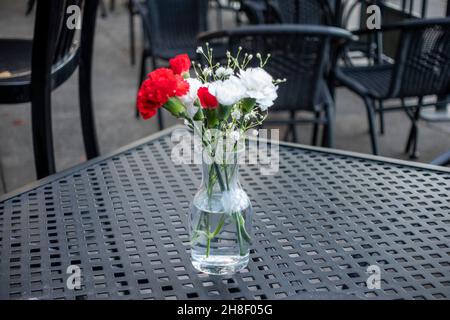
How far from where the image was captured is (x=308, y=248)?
137cm

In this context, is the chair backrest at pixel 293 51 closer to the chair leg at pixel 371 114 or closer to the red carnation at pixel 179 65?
the chair leg at pixel 371 114

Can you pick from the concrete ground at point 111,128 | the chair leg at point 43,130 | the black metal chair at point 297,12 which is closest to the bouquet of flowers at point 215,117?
the chair leg at point 43,130

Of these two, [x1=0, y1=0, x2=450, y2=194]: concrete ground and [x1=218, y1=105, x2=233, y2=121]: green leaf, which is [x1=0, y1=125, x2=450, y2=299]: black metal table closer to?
[x1=218, y1=105, x2=233, y2=121]: green leaf

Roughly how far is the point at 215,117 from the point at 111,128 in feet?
9.89

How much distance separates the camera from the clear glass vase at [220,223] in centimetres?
125

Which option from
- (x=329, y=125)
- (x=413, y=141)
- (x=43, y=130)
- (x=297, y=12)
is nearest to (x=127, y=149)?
(x=43, y=130)

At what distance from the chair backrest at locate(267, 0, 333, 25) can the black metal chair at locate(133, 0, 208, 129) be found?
1.49 feet

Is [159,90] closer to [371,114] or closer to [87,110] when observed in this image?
[87,110]

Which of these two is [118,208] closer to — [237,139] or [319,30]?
[237,139]

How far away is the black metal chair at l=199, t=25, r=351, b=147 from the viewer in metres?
2.77

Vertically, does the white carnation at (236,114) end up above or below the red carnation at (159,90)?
below

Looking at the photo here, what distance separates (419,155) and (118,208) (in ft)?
8.28

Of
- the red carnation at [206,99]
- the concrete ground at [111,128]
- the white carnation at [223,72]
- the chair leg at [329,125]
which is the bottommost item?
the concrete ground at [111,128]

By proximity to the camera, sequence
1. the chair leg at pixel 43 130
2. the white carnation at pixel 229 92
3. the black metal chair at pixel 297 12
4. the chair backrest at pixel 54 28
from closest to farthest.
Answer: the white carnation at pixel 229 92
the chair backrest at pixel 54 28
the chair leg at pixel 43 130
the black metal chair at pixel 297 12
